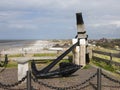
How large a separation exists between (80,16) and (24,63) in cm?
618

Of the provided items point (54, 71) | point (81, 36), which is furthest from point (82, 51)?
point (54, 71)

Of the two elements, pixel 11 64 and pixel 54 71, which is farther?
pixel 11 64

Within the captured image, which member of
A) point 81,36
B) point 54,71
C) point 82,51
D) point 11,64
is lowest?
point 11,64

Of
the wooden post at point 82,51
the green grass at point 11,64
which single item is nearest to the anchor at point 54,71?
the wooden post at point 82,51

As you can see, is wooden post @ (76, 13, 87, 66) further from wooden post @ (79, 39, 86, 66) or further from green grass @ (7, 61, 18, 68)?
green grass @ (7, 61, 18, 68)

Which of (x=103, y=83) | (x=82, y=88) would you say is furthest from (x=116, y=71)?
(x=82, y=88)

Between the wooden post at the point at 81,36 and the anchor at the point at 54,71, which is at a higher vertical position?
the wooden post at the point at 81,36

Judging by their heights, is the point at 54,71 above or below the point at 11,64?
above

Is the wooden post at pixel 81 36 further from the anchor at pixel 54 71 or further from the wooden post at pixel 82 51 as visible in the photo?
the anchor at pixel 54 71

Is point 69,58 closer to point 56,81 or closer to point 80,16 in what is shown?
point 80,16

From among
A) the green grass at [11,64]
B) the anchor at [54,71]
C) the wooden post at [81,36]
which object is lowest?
the green grass at [11,64]

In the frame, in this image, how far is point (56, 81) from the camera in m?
12.5

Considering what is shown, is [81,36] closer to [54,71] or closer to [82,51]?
[82,51]

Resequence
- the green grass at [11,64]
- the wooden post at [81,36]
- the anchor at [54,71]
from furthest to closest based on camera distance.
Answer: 1. the green grass at [11,64]
2. the wooden post at [81,36]
3. the anchor at [54,71]
